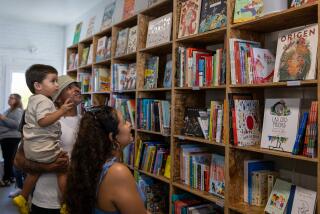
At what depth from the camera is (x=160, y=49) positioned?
9.21 feet

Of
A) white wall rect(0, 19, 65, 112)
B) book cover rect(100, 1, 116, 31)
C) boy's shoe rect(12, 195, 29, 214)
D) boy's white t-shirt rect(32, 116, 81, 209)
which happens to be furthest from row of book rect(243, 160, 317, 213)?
white wall rect(0, 19, 65, 112)

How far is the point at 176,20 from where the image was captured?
8.16 ft

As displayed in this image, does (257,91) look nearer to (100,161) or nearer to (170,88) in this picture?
(170,88)

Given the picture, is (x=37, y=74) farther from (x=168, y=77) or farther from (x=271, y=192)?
(x=271, y=192)

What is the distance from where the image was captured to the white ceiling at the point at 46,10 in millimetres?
4848

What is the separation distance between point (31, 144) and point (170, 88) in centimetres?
110

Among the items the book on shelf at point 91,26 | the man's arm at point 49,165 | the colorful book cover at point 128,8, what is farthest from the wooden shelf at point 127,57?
the book on shelf at point 91,26

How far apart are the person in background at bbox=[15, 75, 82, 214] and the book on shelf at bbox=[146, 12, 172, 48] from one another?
853 mm

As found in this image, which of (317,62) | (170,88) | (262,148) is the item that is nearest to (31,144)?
(170,88)

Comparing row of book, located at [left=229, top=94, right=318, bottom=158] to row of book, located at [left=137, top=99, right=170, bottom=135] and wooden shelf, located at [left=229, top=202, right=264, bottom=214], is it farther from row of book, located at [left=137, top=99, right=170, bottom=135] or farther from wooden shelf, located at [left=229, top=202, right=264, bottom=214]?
row of book, located at [left=137, top=99, right=170, bottom=135]

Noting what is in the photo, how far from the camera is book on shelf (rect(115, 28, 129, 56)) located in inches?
128

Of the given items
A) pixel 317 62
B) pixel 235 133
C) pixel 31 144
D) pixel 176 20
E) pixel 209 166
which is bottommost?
pixel 209 166

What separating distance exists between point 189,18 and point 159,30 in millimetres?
423

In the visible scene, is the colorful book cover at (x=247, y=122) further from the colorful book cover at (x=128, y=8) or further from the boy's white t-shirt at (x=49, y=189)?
the colorful book cover at (x=128, y=8)
